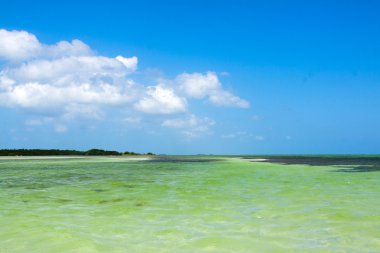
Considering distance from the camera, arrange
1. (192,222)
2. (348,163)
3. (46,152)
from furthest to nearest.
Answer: (46,152), (348,163), (192,222)

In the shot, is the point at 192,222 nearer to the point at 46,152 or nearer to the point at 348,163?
the point at 348,163

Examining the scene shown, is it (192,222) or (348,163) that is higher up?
(348,163)

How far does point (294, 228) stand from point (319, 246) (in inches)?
73.6

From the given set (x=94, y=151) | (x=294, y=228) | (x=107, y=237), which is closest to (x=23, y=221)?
(x=107, y=237)

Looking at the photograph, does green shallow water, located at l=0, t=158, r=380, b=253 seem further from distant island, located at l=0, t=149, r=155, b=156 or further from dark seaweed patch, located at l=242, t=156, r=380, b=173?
distant island, located at l=0, t=149, r=155, b=156

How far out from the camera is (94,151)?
543 ft

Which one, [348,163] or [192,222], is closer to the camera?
[192,222]

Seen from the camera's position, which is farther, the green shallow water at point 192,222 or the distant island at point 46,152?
the distant island at point 46,152

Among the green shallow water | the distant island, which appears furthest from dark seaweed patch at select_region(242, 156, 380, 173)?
the distant island

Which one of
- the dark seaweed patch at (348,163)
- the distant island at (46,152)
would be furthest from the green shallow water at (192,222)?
the distant island at (46,152)

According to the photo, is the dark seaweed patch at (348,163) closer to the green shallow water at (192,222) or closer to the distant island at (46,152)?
the green shallow water at (192,222)

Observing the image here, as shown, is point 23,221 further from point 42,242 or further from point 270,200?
point 270,200

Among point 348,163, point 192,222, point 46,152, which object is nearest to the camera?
point 192,222

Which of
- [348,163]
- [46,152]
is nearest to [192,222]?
Answer: [348,163]
